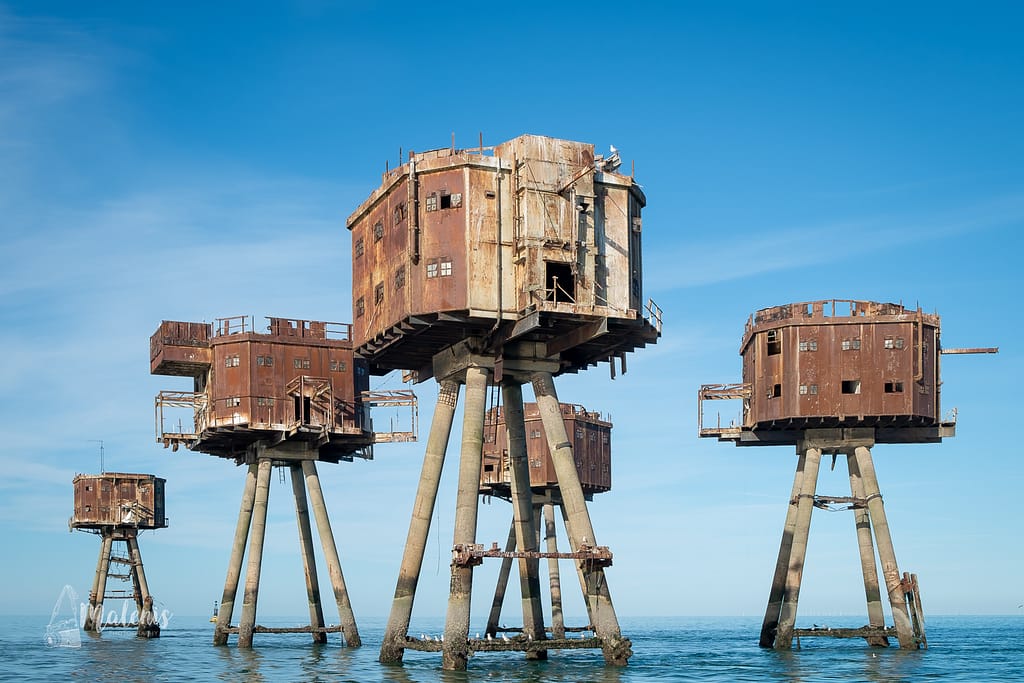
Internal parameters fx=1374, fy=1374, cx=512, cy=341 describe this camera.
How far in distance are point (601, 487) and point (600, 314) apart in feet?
82.0

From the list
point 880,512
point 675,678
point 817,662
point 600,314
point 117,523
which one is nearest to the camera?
point 600,314

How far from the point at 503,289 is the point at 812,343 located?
61.9 ft

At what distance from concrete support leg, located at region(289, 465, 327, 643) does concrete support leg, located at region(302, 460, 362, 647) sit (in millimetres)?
Result: 1783

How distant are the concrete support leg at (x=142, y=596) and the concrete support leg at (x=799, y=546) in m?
46.6

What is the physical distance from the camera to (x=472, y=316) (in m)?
42.0

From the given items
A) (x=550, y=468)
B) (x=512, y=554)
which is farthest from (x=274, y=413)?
(x=512, y=554)

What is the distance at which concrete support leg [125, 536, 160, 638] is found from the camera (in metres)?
88.3

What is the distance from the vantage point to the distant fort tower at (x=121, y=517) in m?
85.5

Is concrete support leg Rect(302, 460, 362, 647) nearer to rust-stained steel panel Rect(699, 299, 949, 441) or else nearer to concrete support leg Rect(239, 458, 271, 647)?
concrete support leg Rect(239, 458, 271, 647)

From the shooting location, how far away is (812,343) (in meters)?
56.3

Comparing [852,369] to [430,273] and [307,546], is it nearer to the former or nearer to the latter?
[430,273]

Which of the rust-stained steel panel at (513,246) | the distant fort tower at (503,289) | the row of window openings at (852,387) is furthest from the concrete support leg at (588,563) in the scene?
the row of window openings at (852,387)

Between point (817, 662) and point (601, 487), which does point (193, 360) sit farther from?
point (817, 662)

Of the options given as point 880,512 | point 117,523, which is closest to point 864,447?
point 880,512
